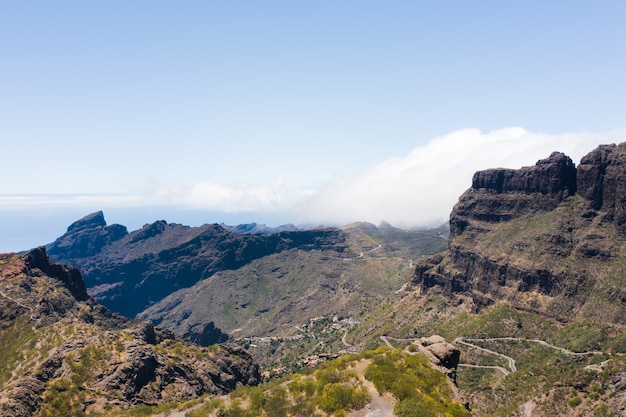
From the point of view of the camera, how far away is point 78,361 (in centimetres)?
7844

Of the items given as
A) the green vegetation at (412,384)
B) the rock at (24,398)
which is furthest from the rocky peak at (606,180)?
the rock at (24,398)

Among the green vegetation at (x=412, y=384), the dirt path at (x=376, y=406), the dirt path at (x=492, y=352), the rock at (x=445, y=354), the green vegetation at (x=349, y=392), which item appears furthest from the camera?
the dirt path at (x=492, y=352)

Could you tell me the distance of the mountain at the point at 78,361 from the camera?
2761 inches

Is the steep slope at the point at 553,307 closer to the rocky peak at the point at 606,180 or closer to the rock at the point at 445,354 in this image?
the rocky peak at the point at 606,180

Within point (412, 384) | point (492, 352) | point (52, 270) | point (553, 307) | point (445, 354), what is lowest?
point (492, 352)

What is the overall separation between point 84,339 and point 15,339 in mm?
20574

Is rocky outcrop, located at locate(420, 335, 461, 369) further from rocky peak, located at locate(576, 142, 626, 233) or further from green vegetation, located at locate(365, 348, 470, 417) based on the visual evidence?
rocky peak, located at locate(576, 142, 626, 233)

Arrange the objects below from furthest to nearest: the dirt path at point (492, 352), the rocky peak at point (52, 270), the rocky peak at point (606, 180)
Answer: the rocky peak at point (606, 180) → the dirt path at point (492, 352) → the rocky peak at point (52, 270)

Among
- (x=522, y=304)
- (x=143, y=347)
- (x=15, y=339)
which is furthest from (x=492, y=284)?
(x=15, y=339)

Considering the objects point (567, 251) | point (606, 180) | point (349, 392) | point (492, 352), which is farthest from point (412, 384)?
point (606, 180)

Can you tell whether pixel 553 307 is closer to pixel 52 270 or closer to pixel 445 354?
pixel 445 354

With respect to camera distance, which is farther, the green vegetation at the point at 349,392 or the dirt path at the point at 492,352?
the dirt path at the point at 492,352

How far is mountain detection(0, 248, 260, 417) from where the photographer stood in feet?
230

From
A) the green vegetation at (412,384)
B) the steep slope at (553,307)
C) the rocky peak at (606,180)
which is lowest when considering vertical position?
the steep slope at (553,307)
